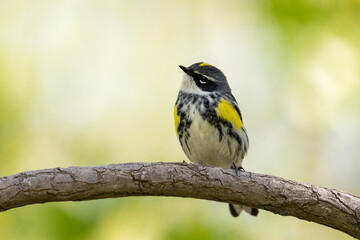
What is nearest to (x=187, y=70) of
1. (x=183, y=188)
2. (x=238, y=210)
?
(x=238, y=210)

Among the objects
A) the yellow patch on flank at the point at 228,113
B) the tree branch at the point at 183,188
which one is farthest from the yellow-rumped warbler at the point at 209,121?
the tree branch at the point at 183,188

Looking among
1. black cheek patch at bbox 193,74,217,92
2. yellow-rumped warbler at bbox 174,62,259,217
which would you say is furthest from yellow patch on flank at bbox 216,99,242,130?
black cheek patch at bbox 193,74,217,92

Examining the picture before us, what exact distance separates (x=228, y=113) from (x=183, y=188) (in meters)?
1.33

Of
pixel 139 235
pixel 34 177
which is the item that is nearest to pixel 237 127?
pixel 139 235

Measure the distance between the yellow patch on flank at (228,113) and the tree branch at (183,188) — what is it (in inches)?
39.5

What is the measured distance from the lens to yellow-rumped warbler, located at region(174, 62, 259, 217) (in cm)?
505

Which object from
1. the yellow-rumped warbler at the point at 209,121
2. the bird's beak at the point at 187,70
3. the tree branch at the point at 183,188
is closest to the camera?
the tree branch at the point at 183,188

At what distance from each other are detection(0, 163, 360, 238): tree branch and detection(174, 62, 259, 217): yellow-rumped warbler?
75 cm

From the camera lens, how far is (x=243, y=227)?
5375 mm

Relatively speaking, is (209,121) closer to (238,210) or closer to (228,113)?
(228,113)

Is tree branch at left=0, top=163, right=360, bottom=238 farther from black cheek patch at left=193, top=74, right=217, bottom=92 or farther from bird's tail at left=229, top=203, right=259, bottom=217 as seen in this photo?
black cheek patch at left=193, top=74, right=217, bottom=92

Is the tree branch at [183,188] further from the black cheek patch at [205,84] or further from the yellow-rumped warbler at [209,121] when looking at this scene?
the black cheek patch at [205,84]

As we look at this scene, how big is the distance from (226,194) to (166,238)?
876 millimetres

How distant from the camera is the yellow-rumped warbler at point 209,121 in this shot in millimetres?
5051
